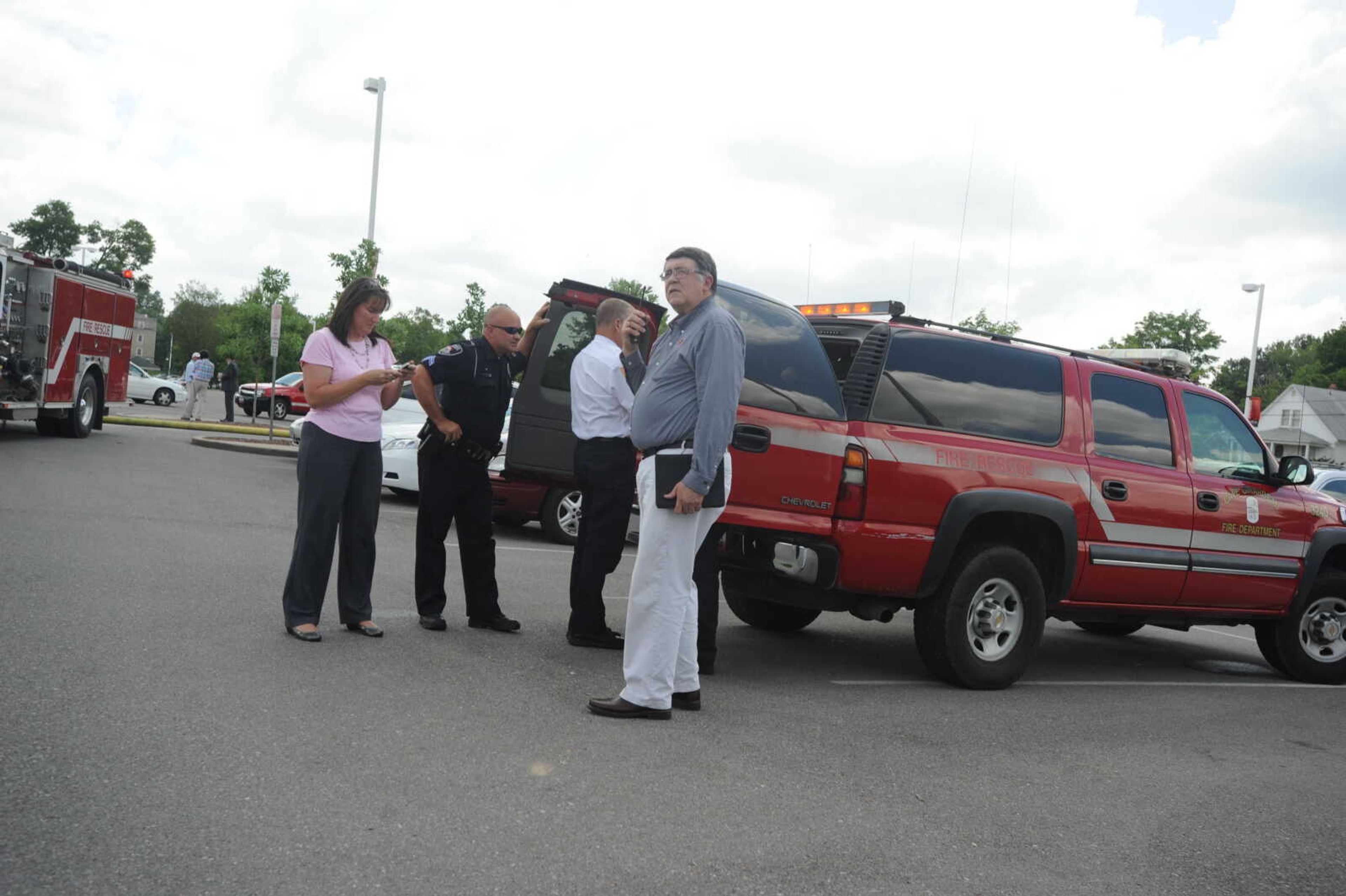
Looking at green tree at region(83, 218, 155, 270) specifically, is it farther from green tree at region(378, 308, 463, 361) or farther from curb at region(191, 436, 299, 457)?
curb at region(191, 436, 299, 457)

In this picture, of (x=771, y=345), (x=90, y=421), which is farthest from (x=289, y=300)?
(x=771, y=345)

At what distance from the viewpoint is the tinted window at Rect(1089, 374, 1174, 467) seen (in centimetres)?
650

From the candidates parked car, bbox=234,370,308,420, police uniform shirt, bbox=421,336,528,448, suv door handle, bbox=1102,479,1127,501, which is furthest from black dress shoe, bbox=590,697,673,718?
parked car, bbox=234,370,308,420

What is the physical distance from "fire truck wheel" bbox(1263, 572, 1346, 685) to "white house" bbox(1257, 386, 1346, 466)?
241 ft

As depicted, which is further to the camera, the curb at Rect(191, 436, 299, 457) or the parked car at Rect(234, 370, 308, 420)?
the parked car at Rect(234, 370, 308, 420)

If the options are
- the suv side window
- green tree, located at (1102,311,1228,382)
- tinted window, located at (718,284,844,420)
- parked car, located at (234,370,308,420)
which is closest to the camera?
tinted window, located at (718,284,844,420)

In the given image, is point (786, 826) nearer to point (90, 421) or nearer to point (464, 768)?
point (464, 768)

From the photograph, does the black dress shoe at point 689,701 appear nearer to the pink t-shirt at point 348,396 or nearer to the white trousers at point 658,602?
the white trousers at point 658,602

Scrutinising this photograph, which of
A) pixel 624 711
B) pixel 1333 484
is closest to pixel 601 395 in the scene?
pixel 624 711

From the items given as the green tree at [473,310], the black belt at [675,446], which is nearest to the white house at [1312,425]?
the green tree at [473,310]

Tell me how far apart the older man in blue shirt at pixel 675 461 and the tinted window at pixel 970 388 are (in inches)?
49.3

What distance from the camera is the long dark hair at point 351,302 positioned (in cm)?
586

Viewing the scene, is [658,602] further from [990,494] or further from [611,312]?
[611,312]

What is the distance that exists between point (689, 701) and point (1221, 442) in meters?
4.04
